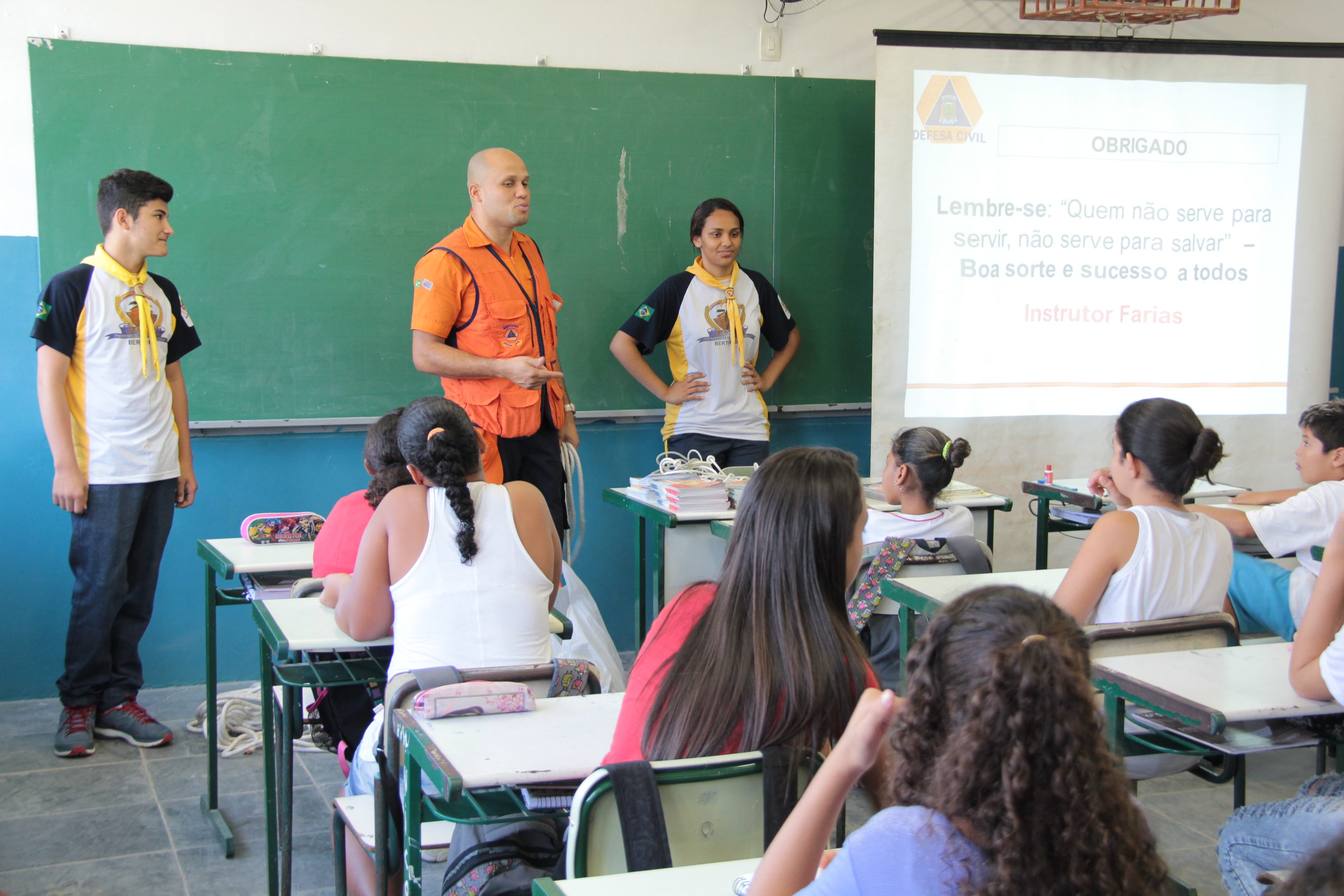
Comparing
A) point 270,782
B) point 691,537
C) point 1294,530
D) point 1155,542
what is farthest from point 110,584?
point 1294,530

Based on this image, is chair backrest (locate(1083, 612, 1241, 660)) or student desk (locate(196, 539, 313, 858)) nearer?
chair backrest (locate(1083, 612, 1241, 660))

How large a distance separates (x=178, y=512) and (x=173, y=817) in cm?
133

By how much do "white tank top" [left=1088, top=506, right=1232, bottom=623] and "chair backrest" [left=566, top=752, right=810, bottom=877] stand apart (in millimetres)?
1124

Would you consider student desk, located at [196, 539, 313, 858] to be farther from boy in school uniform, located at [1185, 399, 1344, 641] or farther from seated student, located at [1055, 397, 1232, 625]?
boy in school uniform, located at [1185, 399, 1344, 641]

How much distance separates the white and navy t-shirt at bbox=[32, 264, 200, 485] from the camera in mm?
3314

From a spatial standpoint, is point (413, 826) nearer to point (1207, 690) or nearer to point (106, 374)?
point (1207, 690)

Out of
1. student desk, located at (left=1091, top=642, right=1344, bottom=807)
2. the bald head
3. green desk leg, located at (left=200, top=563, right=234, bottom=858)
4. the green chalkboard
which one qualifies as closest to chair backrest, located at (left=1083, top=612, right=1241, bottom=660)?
student desk, located at (left=1091, top=642, right=1344, bottom=807)

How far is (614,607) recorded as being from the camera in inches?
180

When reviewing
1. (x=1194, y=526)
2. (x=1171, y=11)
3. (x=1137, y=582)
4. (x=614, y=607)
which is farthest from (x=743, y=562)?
(x=1171, y=11)

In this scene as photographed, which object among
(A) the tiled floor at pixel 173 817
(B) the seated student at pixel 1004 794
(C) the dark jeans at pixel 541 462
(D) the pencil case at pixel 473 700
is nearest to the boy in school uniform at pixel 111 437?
(A) the tiled floor at pixel 173 817

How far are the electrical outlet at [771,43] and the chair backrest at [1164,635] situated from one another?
3.01 m

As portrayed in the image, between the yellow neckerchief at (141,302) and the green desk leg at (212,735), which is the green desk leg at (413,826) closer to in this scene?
the green desk leg at (212,735)

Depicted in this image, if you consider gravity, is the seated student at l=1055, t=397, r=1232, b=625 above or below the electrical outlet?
below

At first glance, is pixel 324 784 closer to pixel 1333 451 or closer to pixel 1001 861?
pixel 1001 861
